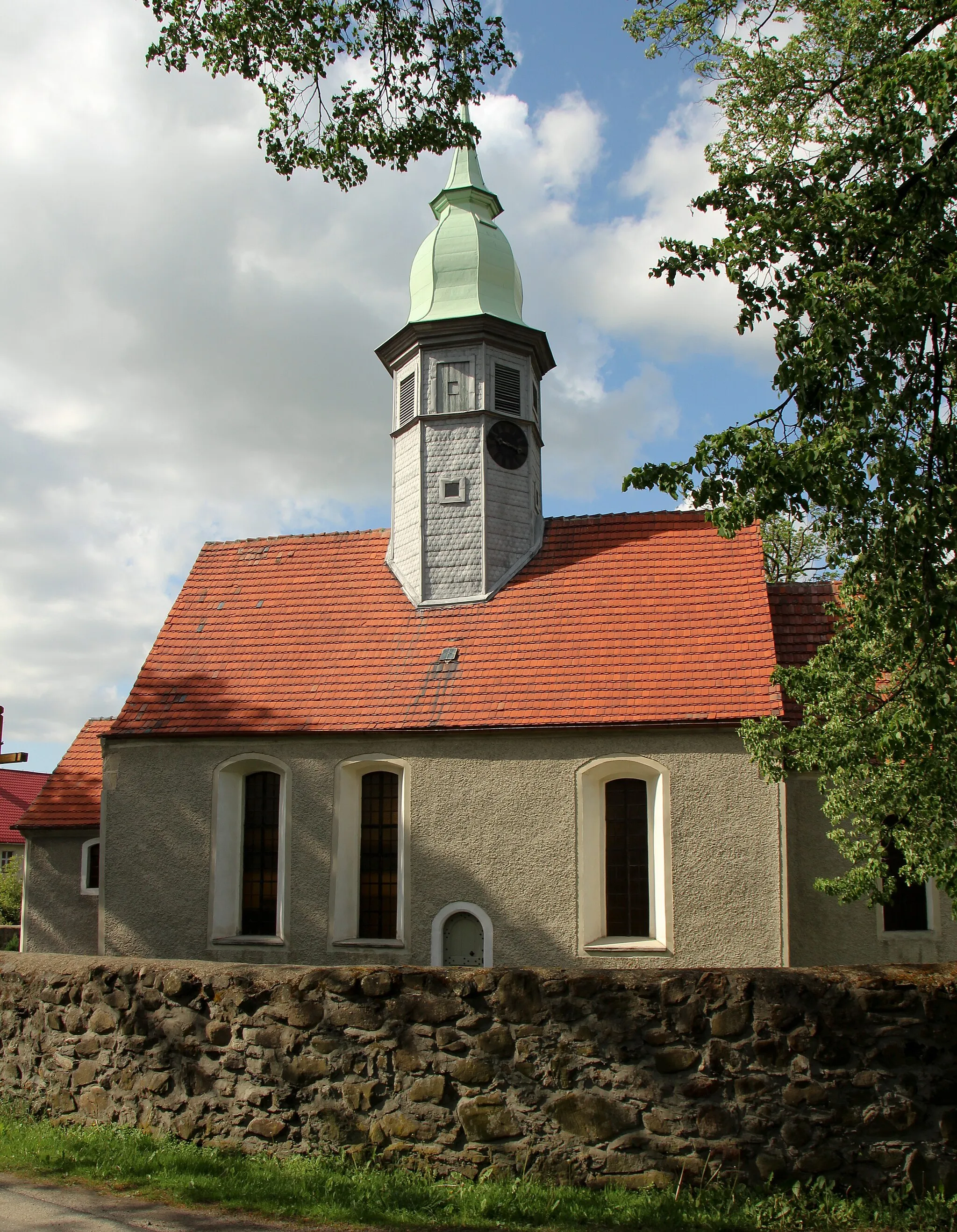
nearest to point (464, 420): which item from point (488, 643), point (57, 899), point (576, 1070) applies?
point (488, 643)

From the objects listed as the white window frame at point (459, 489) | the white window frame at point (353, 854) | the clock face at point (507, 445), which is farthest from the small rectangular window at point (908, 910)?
the clock face at point (507, 445)

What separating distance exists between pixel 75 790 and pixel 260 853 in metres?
6.92

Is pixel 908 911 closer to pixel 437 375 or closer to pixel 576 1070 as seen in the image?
pixel 576 1070

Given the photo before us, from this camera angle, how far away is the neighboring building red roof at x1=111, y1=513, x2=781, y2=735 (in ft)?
43.6

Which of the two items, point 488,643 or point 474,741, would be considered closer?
point 474,741

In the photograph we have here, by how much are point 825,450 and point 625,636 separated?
8.54 m

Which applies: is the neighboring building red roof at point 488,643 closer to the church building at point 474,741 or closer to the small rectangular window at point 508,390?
the church building at point 474,741

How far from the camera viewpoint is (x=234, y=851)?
14289 millimetres

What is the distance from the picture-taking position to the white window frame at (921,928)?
12.1m

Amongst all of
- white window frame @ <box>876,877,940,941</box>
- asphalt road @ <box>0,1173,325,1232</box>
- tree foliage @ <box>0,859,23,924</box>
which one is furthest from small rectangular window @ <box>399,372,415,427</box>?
tree foliage @ <box>0,859,23,924</box>

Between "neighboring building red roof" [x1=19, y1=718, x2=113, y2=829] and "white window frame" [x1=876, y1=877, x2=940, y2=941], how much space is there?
1289 cm

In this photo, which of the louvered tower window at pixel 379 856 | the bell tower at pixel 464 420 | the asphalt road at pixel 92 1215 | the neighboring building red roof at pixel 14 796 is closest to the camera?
the asphalt road at pixel 92 1215

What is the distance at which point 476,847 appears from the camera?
1298 centimetres

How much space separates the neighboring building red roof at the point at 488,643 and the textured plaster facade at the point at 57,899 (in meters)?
5.10
